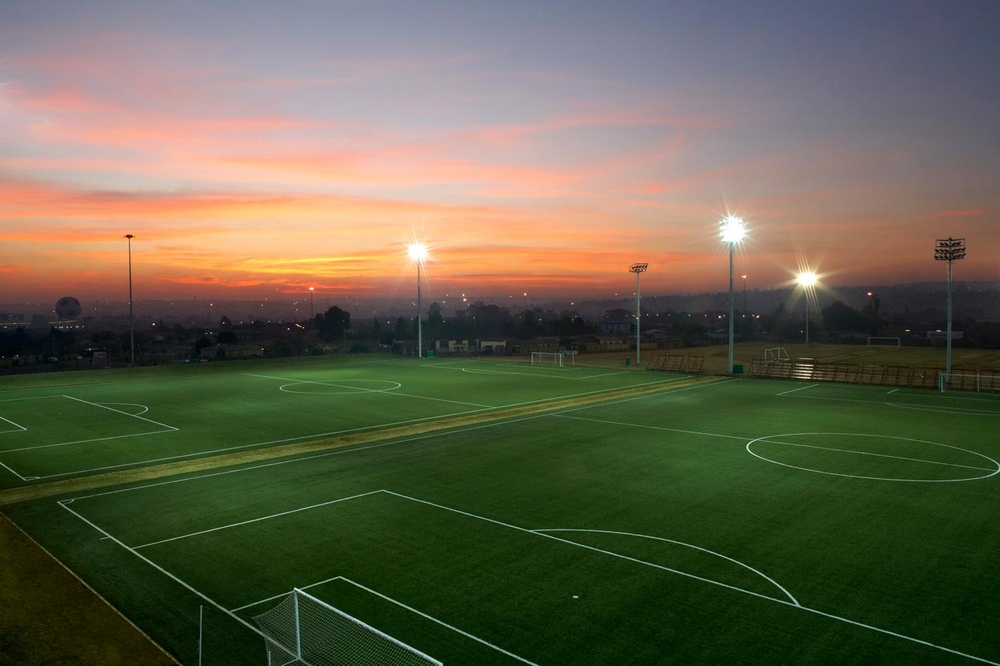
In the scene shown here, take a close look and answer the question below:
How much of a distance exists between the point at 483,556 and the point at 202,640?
526 centimetres

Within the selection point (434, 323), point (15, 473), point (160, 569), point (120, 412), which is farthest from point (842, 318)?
point (160, 569)

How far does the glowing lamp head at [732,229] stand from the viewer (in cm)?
4400

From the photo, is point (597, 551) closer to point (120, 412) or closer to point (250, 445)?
point (250, 445)

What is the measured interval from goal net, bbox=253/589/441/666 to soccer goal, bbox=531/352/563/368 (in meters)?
45.6

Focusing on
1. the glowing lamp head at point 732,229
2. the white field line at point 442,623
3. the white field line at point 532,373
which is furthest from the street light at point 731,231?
the white field line at point 442,623

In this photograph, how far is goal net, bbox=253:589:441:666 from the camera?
29.3 feet

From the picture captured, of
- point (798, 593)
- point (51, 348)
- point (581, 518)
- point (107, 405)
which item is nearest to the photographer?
point (798, 593)

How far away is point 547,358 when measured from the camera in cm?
6384

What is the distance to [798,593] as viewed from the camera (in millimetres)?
11469

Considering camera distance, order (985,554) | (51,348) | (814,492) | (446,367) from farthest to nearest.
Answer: (51,348)
(446,367)
(814,492)
(985,554)

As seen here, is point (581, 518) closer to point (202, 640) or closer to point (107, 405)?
point (202, 640)

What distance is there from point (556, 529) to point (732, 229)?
112 ft

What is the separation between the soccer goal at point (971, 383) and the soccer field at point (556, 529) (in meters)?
7.87

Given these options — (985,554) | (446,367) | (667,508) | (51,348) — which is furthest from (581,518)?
(51,348)
